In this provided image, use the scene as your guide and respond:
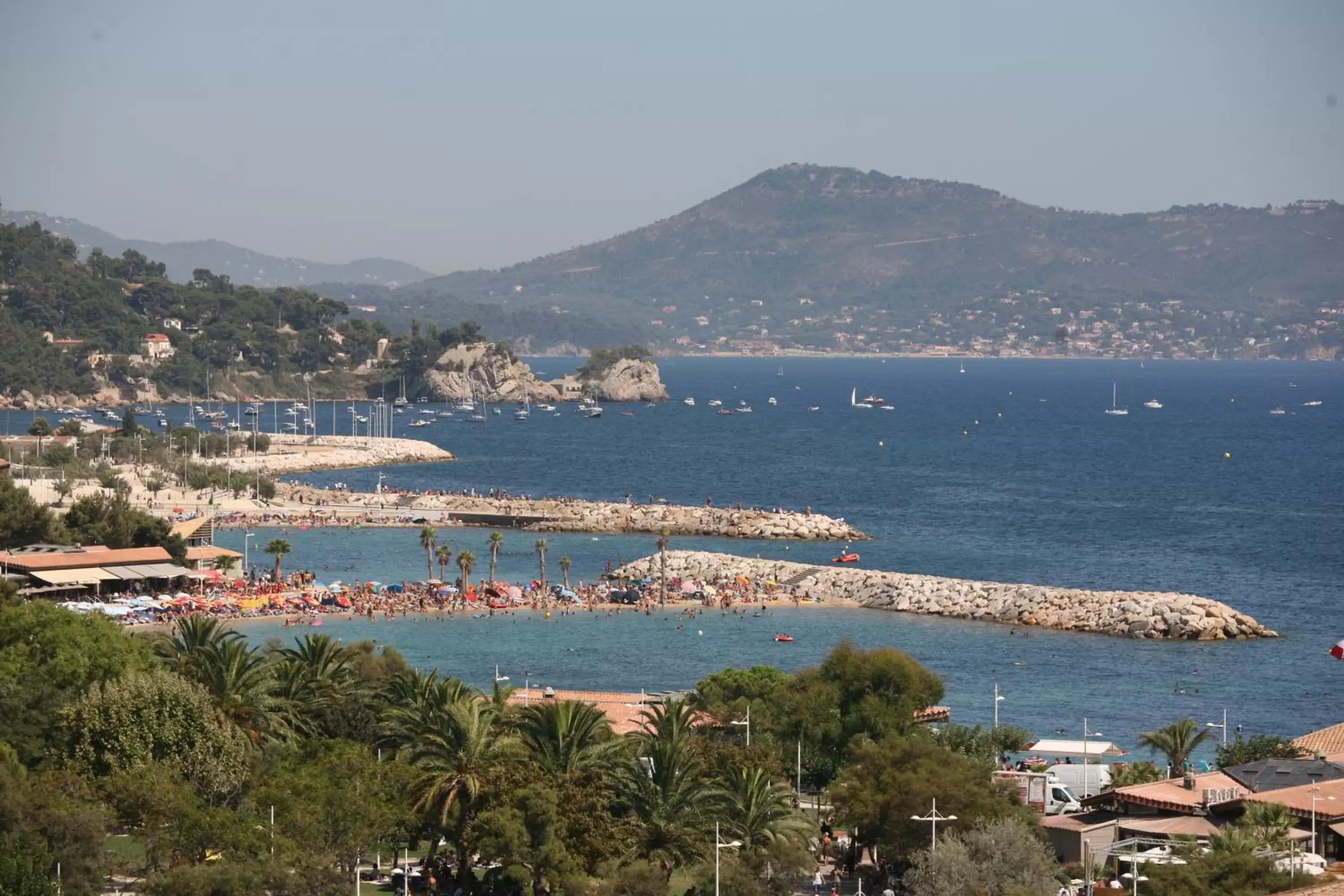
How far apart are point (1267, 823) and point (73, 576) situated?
1458 inches

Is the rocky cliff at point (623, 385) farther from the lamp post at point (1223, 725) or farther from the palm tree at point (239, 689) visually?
the palm tree at point (239, 689)

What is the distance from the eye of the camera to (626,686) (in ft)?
147

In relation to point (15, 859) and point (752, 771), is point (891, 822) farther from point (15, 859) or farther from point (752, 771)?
point (15, 859)

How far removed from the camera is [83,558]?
54062mm

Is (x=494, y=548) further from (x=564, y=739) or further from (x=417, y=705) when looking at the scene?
(x=564, y=739)

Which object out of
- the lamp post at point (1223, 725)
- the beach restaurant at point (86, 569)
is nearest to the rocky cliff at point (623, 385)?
the beach restaurant at point (86, 569)

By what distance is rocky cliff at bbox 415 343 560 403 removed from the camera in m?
184

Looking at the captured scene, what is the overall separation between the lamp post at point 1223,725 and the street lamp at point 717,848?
14532 millimetres

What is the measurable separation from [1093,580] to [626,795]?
41468 millimetres

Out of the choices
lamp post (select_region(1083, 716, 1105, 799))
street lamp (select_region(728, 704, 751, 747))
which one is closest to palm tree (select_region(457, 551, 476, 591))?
lamp post (select_region(1083, 716, 1105, 799))

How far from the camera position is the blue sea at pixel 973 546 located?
A: 152ft

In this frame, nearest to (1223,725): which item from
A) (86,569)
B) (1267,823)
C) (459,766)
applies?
(1267,823)

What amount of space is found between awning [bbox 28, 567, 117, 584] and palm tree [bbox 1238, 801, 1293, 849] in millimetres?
35894

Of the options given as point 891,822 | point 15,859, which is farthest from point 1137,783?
point 15,859
